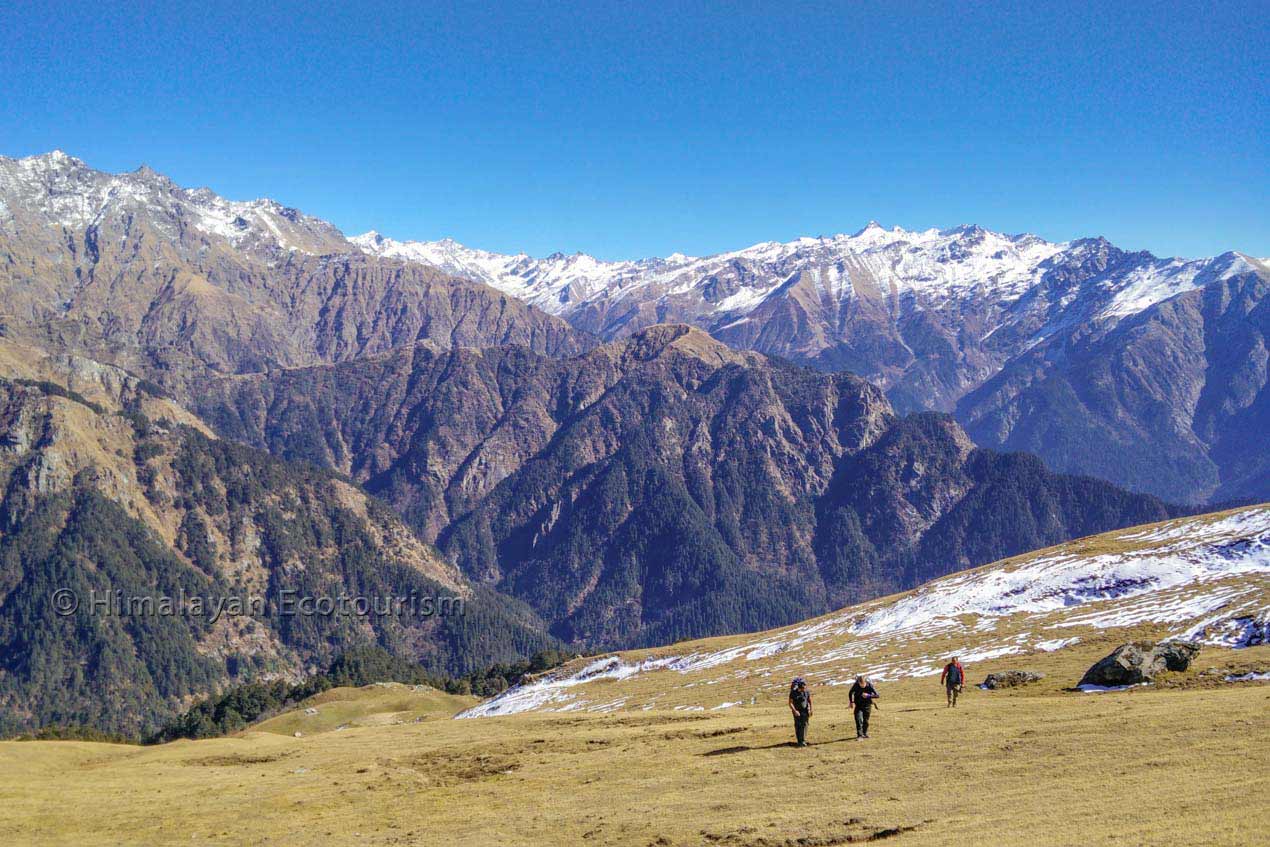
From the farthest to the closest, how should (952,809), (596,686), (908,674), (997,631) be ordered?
(596,686), (997,631), (908,674), (952,809)

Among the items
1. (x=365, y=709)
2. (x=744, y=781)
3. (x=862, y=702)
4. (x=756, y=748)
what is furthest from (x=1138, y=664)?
(x=365, y=709)

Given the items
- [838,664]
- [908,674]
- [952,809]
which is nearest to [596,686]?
[838,664]

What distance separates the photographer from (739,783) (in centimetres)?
4472

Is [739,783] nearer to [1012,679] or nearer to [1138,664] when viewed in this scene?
[1012,679]

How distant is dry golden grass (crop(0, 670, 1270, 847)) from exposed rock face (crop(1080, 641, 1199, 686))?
3.11 meters

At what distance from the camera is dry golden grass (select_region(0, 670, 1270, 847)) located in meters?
34.8

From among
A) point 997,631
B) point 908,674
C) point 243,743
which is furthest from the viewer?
point 997,631

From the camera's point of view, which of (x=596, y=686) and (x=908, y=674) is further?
(x=596, y=686)

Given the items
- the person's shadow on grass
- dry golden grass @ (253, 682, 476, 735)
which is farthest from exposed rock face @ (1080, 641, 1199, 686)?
dry golden grass @ (253, 682, 476, 735)

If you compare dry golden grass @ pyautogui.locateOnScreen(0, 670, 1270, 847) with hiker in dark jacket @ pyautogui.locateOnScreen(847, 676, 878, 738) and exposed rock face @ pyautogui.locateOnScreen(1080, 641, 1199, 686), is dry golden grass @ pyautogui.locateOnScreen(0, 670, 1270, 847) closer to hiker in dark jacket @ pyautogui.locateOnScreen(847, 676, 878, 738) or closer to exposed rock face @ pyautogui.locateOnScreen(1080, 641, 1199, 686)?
hiker in dark jacket @ pyautogui.locateOnScreen(847, 676, 878, 738)

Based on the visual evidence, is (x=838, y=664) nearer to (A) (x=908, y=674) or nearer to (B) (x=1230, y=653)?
(A) (x=908, y=674)

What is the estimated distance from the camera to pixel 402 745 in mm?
69875

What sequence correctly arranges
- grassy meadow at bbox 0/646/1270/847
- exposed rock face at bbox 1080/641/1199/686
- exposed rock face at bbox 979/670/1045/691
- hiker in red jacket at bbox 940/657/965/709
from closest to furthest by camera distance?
grassy meadow at bbox 0/646/1270/847
hiker in red jacket at bbox 940/657/965/709
exposed rock face at bbox 1080/641/1199/686
exposed rock face at bbox 979/670/1045/691

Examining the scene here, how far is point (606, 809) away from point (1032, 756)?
18923mm
